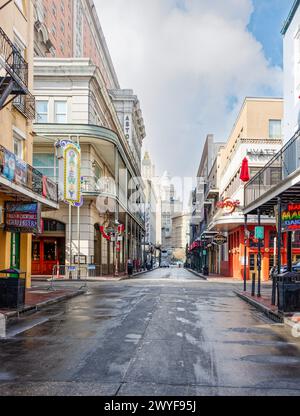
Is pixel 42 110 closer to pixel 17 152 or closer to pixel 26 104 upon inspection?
pixel 26 104

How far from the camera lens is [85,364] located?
7.68 metres

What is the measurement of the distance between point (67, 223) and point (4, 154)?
20.1m

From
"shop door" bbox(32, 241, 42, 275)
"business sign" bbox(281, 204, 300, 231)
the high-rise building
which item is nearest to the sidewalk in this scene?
"business sign" bbox(281, 204, 300, 231)

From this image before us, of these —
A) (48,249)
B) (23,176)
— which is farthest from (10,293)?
(48,249)

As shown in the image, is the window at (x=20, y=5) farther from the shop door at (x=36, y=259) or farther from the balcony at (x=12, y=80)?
the shop door at (x=36, y=259)

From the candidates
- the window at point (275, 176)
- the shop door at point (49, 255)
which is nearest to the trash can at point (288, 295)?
the window at point (275, 176)

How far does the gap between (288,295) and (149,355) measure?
661 centimetres

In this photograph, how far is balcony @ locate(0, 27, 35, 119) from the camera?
15.9m

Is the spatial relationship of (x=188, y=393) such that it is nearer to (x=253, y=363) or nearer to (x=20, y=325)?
(x=253, y=363)

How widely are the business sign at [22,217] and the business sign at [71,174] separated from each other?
1140 cm

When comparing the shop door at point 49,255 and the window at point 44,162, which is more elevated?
the window at point 44,162

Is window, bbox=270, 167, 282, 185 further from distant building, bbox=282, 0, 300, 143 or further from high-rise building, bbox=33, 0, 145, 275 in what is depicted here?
high-rise building, bbox=33, 0, 145, 275

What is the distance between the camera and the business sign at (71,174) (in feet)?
104

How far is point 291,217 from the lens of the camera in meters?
14.9
